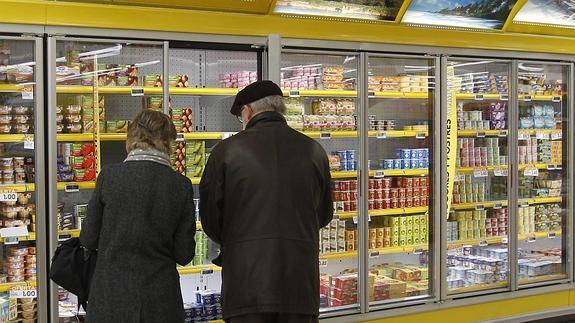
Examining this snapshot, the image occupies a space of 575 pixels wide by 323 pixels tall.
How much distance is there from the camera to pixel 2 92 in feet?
13.5

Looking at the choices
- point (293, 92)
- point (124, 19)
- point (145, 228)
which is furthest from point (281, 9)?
point (145, 228)

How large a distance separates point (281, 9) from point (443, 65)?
5.05ft

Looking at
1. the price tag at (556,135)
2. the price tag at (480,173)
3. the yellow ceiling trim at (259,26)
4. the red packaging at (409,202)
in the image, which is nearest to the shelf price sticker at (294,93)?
the yellow ceiling trim at (259,26)

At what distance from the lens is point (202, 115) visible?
5000mm

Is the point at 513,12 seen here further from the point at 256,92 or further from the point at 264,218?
the point at 264,218

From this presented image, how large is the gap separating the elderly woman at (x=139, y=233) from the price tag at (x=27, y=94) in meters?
1.41

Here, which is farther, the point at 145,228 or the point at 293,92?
the point at 293,92

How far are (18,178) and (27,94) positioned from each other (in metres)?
0.55

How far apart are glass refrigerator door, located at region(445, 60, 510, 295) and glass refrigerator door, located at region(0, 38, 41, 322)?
346 centimetres

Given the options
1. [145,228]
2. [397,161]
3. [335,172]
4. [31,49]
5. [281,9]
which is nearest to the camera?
[145,228]

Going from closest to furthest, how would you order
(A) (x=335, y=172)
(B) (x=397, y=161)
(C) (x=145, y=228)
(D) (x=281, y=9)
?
1. (C) (x=145, y=228)
2. (D) (x=281, y=9)
3. (A) (x=335, y=172)
4. (B) (x=397, y=161)

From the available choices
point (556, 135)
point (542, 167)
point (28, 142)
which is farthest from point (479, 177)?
point (28, 142)

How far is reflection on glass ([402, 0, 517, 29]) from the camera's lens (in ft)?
17.5

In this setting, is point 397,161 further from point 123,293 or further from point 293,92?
point 123,293
